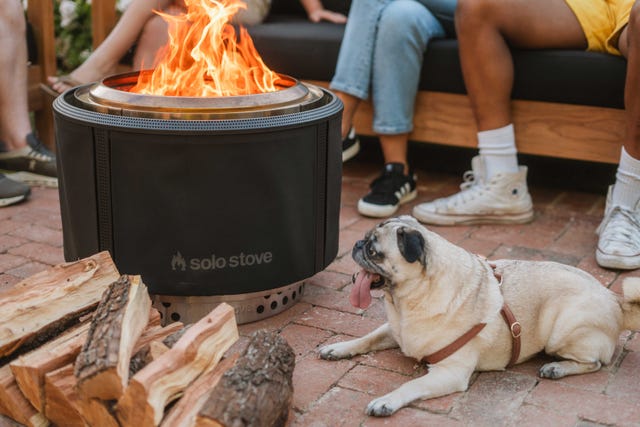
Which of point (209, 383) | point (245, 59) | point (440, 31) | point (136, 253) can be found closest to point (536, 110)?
point (440, 31)

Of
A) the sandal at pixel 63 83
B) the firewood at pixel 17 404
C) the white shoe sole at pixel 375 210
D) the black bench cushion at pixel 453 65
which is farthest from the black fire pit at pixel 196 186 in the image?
the sandal at pixel 63 83

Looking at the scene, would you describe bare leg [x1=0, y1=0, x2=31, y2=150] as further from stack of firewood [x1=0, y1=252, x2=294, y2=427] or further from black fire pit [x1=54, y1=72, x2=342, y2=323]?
stack of firewood [x1=0, y1=252, x2=294, y2=427]

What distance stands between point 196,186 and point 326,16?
218cm

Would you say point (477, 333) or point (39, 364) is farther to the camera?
point (477, 333)

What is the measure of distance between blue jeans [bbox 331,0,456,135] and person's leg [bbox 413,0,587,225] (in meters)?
0.26

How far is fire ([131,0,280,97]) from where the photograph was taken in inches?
105

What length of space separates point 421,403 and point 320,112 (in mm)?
908

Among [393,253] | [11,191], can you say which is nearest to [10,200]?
[11,191]

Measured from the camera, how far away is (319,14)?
432 cm

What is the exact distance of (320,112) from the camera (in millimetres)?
2531

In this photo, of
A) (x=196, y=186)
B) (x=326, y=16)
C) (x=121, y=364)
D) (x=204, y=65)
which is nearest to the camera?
(x=121, y=364)

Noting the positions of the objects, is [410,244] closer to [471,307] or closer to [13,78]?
[471,307]

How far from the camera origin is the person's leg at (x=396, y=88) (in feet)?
12.4

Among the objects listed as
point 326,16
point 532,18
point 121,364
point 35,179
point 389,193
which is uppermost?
point 532,18
